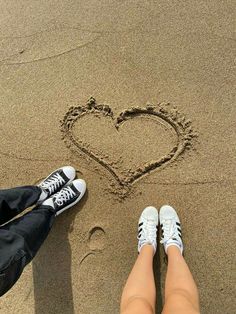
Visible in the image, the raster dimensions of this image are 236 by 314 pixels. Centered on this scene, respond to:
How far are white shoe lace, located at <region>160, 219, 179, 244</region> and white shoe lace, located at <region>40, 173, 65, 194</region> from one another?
2.56ft

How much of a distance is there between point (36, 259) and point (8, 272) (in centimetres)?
68

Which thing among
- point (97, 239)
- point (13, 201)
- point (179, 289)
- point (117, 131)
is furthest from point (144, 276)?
point (117, 131)

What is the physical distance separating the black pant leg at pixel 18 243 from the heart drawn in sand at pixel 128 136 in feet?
2.05

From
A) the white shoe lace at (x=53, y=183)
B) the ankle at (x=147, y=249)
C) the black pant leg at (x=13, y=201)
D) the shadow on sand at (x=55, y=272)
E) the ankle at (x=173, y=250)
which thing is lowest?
the shadow on sand at (x=55, y=272)

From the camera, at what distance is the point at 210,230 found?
236 cm

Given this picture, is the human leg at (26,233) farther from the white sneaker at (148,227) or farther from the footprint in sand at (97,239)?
the white sneaker at (148,227)

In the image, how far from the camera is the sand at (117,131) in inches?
93.8

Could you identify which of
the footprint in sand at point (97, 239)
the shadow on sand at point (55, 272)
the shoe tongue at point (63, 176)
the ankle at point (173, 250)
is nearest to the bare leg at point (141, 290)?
the ankle at point (173, 250)

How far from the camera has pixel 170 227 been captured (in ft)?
7.75

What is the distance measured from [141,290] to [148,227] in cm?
48

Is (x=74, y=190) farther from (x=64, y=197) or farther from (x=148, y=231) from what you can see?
(x=148, y=231)

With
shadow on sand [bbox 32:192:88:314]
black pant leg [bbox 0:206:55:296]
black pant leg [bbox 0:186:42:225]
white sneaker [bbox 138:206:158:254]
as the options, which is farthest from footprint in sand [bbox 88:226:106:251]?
black pant leg [bbox 0:186:42:225]

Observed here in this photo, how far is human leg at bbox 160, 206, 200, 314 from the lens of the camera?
1.84 metres

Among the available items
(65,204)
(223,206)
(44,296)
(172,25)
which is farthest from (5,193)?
(172,25)
